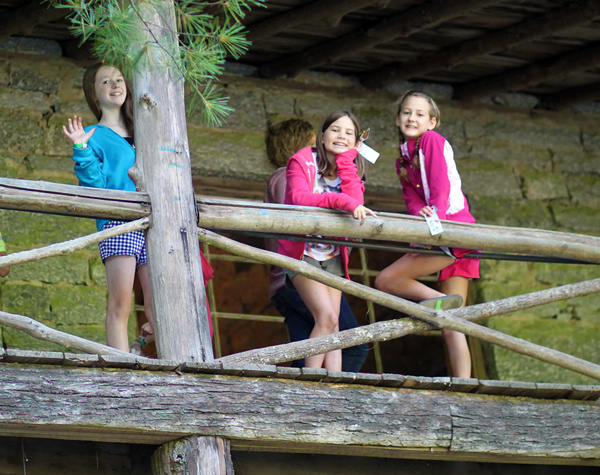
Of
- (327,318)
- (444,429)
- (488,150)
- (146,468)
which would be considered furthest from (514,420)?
(488,150)

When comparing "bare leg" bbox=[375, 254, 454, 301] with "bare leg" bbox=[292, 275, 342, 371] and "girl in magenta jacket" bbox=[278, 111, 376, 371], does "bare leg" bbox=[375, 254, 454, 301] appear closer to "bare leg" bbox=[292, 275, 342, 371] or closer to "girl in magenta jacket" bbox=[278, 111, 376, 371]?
"girl in magenta jacket" bbox=[278, 111, 376, 371]

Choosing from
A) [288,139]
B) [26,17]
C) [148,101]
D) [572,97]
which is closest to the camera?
[148,101]

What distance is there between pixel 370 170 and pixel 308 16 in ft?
4.34

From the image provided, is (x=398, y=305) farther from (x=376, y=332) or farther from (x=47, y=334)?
(x=47, y=334)

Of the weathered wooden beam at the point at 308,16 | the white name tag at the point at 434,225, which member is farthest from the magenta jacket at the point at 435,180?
the weathered wooden beam at the point at 308,16

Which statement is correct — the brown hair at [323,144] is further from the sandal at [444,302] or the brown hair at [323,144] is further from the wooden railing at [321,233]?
the sandal at [444,302]

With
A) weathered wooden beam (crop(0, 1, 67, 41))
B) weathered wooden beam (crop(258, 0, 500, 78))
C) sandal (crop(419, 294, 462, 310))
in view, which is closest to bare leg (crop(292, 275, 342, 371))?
sandal (crop(419, 294, 462, 310))

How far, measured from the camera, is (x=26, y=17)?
5.32m

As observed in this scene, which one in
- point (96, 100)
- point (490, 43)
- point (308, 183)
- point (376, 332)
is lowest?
point (376, 332)

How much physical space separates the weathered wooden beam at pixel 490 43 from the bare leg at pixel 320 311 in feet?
6.84

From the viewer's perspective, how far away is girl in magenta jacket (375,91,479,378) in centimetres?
479

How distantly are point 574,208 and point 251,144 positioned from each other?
7.60 ft

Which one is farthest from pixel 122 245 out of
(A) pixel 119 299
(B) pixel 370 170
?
(B) pixel 370 170

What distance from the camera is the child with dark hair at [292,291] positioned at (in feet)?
15.9
